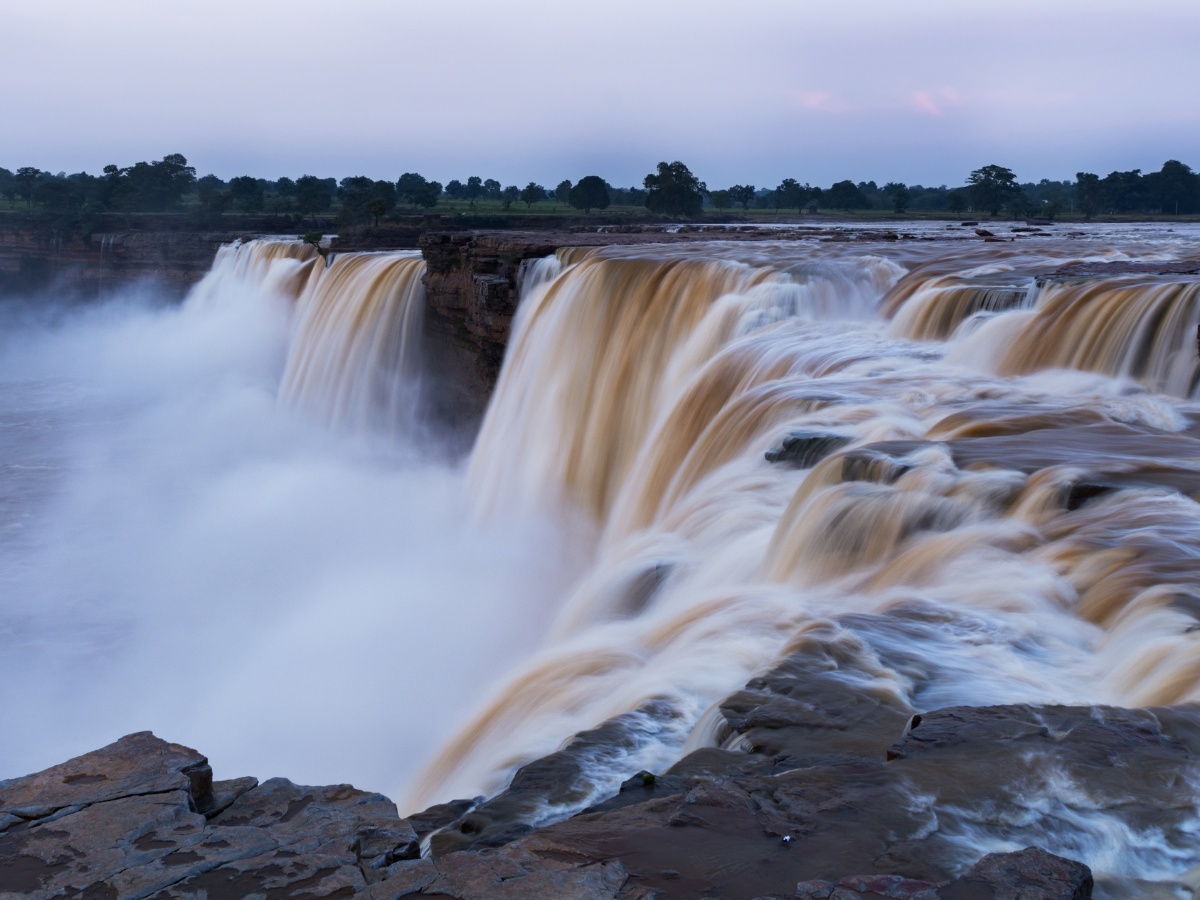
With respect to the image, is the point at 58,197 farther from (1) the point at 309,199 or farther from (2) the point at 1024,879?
(2) the point at 1024,879

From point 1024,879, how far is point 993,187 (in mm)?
51240

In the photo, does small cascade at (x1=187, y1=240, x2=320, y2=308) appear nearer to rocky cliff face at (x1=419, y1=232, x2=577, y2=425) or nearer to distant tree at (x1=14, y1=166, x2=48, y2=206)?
rocky cliff face at (x1=419, y1=232, x2=577, y2=425)

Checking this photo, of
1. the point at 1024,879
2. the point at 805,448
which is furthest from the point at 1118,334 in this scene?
the point at 1024,879

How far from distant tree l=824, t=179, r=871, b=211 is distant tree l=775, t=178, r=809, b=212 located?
1.50 meters

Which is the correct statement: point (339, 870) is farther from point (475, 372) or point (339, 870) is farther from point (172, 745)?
point (475, 372)

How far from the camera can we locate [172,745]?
148 inches

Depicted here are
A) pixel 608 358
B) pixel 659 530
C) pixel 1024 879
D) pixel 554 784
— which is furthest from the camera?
pixel 608 358

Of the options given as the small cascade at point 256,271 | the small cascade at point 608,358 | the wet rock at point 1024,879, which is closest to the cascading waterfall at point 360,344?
the small cascade at point 256,271

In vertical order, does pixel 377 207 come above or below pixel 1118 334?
above

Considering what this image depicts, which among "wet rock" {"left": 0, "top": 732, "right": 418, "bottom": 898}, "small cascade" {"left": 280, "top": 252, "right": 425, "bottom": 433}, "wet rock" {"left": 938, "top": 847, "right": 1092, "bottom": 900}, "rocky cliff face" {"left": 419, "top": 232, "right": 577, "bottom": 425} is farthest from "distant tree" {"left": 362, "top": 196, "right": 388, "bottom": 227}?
"wet rock" {"left": 938, "top": 847, "right": 1092, "bottom": 900}

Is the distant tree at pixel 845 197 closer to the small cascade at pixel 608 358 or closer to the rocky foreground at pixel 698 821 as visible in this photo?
the small cascade at pixel 608 358

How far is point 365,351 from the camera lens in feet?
69.1

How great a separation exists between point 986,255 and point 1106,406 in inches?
297

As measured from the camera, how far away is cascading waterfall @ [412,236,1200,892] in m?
4.59
